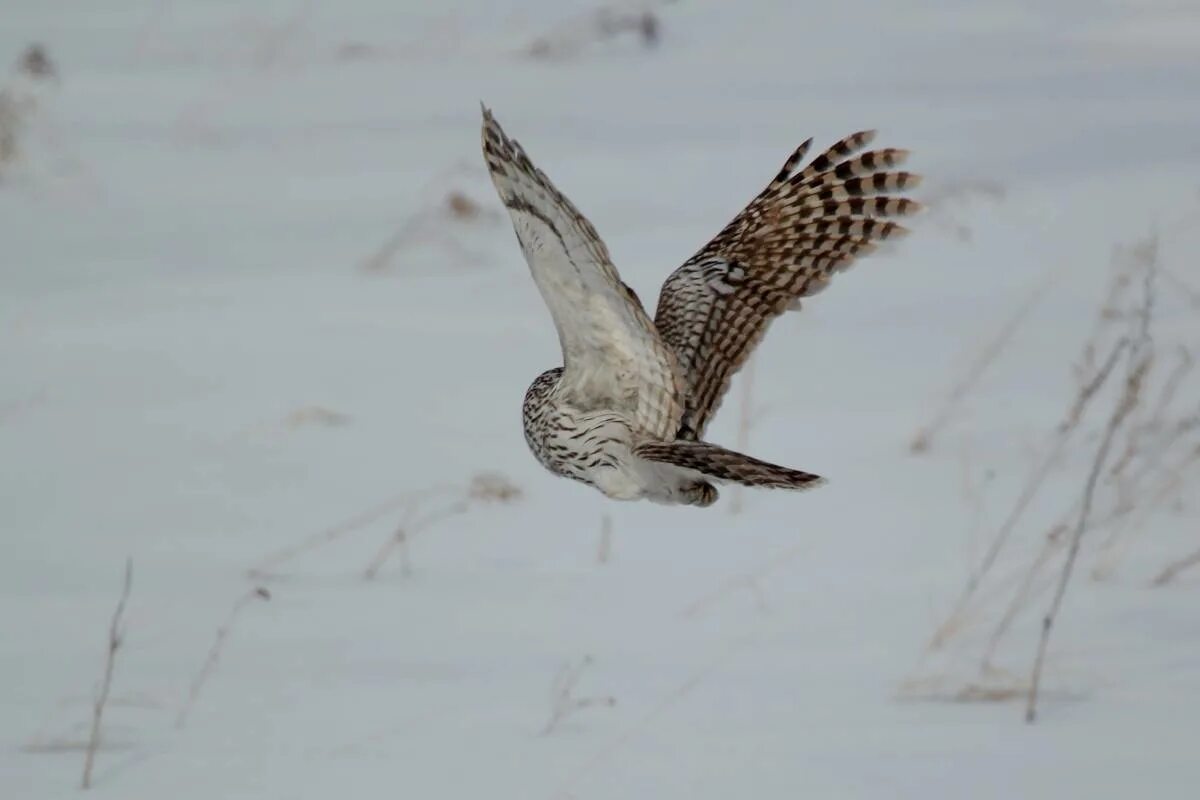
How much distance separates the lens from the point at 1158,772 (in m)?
4.42

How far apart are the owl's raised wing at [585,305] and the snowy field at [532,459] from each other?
1203mm

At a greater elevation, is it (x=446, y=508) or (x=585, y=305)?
(x=585, y=305)

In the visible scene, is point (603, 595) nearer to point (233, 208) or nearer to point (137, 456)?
point (137, 456)

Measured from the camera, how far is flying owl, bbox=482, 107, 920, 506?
3.05 meters

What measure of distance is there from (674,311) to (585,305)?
83cm

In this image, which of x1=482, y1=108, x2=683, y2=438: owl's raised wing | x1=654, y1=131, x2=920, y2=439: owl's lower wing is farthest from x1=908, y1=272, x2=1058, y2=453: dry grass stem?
x1=482, y1=108, x2=683, y2=438: owl's raised wing

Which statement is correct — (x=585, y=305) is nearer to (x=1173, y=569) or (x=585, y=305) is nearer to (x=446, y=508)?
(x=1173, y=569)

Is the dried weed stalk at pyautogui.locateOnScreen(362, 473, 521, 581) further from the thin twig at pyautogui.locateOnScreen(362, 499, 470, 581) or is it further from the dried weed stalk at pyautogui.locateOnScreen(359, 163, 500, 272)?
the dried weed stalk at pyautogui.locateOnScreen(359, 163, 500, 272)

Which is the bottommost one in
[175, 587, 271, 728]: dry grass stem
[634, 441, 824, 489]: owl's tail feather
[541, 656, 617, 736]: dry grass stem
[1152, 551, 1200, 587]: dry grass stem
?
[175, 587, 271, 728]: dry grass stem

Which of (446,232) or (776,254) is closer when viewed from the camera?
(776,254)

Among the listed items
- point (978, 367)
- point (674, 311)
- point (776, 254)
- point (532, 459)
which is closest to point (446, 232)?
point (532, 459)

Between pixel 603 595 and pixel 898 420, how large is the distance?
5.86 feet

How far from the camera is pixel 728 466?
3.08 m

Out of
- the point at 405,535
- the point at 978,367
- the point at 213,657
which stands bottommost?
the point at 405,535
